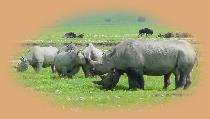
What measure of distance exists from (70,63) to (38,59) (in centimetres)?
606

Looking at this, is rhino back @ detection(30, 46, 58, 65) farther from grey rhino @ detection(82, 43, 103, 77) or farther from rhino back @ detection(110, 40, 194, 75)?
rhino back @ detection(110, 40, 194, 75)

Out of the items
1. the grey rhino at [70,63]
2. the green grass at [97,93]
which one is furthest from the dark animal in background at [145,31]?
the green grass at [97,93]

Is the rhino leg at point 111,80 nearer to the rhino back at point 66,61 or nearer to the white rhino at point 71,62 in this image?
the white rhino at point 71,62

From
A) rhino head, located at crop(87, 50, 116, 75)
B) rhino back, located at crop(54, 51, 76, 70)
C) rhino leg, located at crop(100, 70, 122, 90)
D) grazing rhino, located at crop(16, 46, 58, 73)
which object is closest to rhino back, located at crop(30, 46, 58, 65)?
grazing rhino, located at crop(16, 46, 58, 73)

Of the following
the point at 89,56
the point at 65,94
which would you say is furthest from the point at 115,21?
the point at 65,94

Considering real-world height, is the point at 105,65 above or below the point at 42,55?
above

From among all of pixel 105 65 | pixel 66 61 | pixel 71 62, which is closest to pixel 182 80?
pixel 105 65

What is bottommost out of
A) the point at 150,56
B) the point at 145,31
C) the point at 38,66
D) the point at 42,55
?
the point at 145,31

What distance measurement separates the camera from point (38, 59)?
44188 millimetres

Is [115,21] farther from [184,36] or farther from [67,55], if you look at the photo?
[67,55]

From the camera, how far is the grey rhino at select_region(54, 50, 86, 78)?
3859cm

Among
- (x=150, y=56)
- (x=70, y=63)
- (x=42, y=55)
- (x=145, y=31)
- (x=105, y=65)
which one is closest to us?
(x=150, y=56)

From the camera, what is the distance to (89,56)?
39000mm

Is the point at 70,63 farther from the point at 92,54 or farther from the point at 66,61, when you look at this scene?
the point at 92,54
